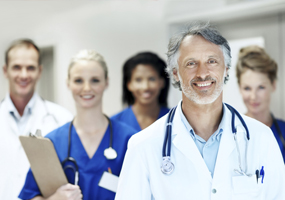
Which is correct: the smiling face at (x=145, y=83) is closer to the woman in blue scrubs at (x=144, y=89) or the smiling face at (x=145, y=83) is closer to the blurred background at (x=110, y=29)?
the woman in blue scrubs at (x=144, y=89)

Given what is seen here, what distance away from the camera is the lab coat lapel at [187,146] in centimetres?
118

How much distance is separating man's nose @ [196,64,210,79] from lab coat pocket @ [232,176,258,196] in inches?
14.9

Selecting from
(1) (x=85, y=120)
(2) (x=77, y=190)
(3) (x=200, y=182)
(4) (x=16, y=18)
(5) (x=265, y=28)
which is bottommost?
(2) (x=77, y=190)

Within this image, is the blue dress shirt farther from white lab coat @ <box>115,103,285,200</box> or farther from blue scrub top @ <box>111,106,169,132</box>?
blue scrub top @ <box>111,106,169,132</box>

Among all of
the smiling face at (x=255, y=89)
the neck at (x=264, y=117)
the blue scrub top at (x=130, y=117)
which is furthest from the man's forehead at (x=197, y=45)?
the blue scrub top at (x=130, y=117)

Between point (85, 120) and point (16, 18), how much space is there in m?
1.72

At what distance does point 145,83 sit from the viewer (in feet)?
7.35

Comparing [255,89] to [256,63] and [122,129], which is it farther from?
[122,129]

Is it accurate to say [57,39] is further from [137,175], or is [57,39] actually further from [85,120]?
Result: [137,175]

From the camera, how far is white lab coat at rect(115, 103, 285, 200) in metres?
1.16

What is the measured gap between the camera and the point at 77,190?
5.09 ft

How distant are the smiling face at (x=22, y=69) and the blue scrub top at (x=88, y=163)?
0.53 meters

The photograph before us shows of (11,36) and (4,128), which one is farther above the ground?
(11,36)

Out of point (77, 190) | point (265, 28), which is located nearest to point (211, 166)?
point (77, 190)
